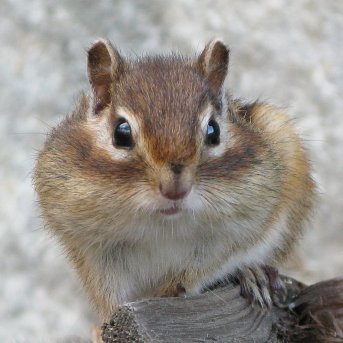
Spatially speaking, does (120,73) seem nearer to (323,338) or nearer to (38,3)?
(323,338)

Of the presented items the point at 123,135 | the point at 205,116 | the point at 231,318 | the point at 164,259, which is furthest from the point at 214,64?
the point at 231,318

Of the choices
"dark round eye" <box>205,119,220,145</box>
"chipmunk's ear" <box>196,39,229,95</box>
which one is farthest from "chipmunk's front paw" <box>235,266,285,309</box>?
"chipmunk's ear" <box>196,39,229,95</box>

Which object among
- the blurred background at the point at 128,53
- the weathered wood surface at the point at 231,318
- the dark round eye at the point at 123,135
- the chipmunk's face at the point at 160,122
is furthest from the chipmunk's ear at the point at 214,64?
the blurred background at the point at 128,53

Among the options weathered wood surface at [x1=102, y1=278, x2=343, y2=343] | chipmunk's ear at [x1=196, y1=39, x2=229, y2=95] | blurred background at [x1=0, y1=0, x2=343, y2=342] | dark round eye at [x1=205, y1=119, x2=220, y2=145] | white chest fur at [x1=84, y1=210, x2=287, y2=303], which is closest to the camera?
weathered wood surface at [x1=102, y1=278, x2=343, y2=343]

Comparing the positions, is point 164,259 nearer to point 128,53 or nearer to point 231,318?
point 231,318

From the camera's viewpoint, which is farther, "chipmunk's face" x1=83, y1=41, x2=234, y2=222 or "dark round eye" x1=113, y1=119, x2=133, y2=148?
"dark round eye" x1=113, y1=119, x2=133, y2=148

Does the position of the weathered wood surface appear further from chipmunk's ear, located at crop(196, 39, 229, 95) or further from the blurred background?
the blurred background
